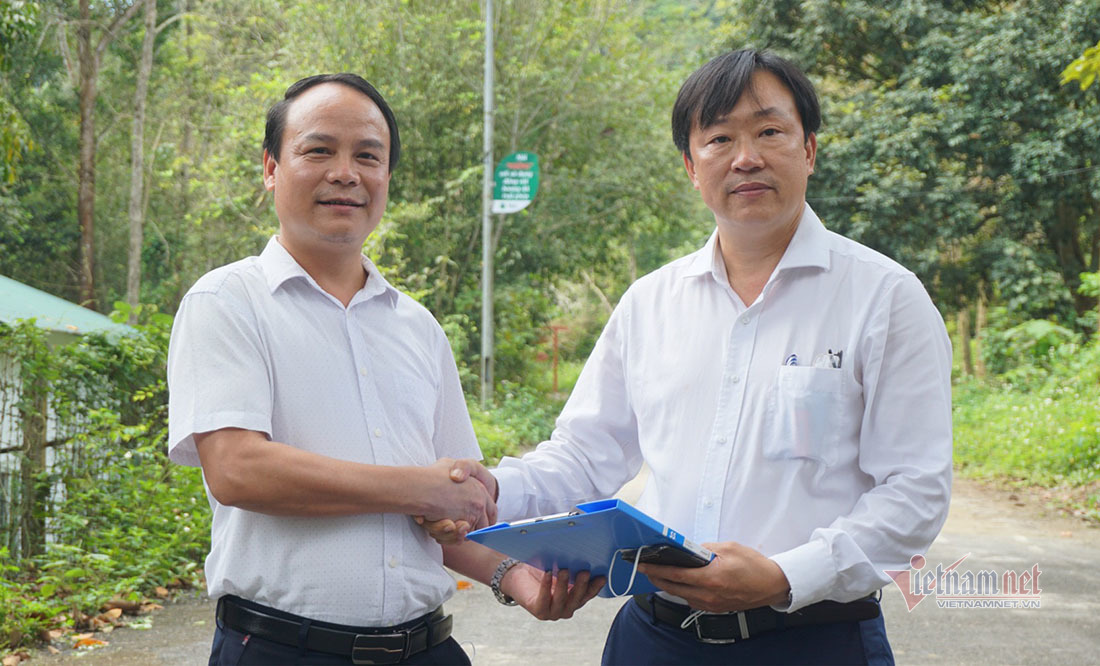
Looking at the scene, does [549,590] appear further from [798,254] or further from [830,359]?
[798,254]

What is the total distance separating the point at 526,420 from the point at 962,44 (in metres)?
10.4

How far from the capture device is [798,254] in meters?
2.67

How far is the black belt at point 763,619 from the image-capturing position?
2484mm

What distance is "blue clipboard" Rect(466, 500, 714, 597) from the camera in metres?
2.05

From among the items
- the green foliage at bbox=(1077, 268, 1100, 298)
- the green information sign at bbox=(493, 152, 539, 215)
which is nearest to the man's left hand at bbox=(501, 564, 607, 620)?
the green foliage at bbox=(1077, 268, 1100, 298)

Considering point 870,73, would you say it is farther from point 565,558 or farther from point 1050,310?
point 565,558

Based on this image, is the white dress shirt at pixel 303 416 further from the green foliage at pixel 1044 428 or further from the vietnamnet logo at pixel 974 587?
the green foliage at pixel 1044 428

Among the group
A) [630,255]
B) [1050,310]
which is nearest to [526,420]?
[1050,310]

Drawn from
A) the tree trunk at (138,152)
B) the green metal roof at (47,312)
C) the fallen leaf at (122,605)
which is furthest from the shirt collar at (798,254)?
the tree trunk at (138,152)

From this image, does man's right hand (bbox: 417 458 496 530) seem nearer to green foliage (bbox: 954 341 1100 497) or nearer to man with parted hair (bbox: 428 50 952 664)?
man with parted hair (bbox: 428 50 952 664)

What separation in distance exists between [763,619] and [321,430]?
1.08 meters

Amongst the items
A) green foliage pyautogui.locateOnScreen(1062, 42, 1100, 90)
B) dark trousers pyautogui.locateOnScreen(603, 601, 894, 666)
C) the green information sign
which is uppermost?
the green information sign

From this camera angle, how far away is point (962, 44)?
1986 cm

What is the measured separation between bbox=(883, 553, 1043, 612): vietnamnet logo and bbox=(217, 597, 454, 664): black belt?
16.6 feet
